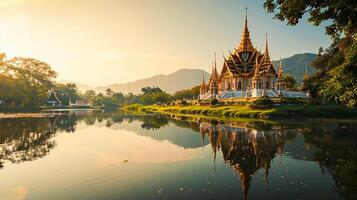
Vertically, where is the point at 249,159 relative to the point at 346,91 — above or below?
below

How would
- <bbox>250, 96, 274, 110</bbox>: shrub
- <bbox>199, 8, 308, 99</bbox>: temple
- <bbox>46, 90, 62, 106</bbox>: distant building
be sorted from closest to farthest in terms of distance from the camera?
<bbox>250, 96, 274, 110</bbox>: shrub
<bbox>199, 8, 308, 99</bbox>: temple
<bbox>46, 90, 62, 106</bbox>: distant building

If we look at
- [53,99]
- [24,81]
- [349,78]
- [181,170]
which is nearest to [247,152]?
[181,170]

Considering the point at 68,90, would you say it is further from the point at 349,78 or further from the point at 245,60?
the point at 349,78

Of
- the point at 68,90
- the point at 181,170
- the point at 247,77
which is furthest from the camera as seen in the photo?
the point at 68,90

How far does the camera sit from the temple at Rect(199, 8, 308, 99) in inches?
2488

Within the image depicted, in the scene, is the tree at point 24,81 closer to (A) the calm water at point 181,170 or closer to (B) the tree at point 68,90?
(B) the tree at point 68,90

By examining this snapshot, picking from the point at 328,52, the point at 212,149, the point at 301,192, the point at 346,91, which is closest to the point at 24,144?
the point at 212,149

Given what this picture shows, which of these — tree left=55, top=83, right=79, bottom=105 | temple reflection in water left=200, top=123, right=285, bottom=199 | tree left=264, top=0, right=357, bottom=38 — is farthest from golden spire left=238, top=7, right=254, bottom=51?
tree left=55, top=83, right=79, bottom=105

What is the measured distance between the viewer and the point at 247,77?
7150 centimetres

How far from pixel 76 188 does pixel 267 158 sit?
9.84 meters

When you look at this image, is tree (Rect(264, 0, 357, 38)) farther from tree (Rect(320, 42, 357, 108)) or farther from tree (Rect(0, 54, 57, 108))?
tree (Rect(0, 54, 57, 108))

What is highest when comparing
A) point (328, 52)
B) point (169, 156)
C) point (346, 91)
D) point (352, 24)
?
point (328, 52)

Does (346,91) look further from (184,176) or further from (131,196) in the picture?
(131,196)

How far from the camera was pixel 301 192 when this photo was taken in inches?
381
